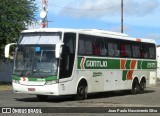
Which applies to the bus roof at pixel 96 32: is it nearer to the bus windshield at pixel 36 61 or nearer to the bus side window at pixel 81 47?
the bus side window at pixel 81 47

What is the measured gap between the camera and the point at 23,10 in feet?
→ 125

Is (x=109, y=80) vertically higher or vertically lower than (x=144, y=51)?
lower

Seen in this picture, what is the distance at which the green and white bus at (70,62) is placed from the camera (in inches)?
816

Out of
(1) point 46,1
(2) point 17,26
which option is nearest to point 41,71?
(2) point 17,26

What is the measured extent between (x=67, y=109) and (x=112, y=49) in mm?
11927

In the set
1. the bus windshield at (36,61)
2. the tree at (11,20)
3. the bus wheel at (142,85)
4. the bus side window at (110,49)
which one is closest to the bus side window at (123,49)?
the bus side window at (110,49)

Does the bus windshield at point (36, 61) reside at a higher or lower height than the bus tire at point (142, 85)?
higher

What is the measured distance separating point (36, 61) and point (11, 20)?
17729 millimetres

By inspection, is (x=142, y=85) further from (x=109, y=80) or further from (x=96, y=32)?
(x=96, y=32)

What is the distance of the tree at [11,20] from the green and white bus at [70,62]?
1244 centimetres

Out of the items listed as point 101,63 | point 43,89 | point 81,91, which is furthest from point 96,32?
point 43,89

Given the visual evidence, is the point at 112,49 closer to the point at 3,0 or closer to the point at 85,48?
the point at 85,48

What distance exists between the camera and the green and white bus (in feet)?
68.0

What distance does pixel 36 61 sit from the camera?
68.9 ft
